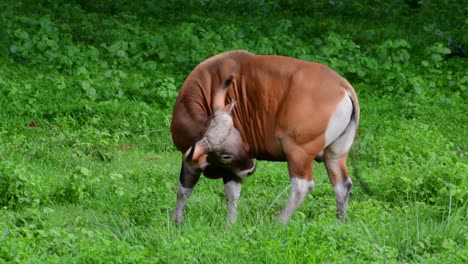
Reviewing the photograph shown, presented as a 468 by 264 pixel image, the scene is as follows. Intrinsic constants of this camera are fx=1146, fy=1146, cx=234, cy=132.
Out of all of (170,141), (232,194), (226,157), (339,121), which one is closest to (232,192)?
(232,194)

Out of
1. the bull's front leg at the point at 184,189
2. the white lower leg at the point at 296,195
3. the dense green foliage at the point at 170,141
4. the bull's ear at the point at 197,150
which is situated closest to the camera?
the dense green foliage at the point at 170,141

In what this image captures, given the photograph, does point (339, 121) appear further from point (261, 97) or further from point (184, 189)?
point (184, 189)

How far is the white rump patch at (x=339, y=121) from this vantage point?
28.6 ft

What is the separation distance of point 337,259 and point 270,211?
1.98m

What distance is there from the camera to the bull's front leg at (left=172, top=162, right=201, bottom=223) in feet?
29.0

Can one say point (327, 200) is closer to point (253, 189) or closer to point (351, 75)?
point (253, 189)

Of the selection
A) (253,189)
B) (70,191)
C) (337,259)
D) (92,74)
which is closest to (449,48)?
(92,74)

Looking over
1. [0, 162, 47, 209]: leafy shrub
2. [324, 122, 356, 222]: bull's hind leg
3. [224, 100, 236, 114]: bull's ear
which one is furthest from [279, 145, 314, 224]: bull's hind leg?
[0, 162, 47, 209]: leafy shrub

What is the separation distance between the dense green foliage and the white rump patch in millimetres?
606

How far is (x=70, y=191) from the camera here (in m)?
9.62

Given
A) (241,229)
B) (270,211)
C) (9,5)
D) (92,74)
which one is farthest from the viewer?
(9,5)

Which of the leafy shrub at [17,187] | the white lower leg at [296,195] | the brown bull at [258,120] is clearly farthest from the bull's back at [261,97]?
the leafy shrub at [17,187]

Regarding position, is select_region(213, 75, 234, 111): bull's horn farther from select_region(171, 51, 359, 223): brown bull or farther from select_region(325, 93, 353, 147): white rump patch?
select_region(325, 93, 353, 147): white rump patch

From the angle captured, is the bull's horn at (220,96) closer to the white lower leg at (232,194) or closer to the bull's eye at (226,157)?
the bull's eye at (226,157)
